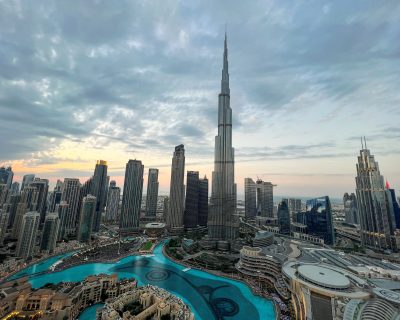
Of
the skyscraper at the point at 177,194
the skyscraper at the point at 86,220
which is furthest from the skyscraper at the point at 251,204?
the skyscraper at the point at 86,220

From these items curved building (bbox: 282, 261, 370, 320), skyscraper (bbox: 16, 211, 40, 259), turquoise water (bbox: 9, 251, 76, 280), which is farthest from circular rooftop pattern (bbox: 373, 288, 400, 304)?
skyscraper (bbox: 16, 211, 40, 259)

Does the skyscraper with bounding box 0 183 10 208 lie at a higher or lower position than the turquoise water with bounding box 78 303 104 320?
higher

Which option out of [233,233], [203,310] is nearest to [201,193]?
[233,233]

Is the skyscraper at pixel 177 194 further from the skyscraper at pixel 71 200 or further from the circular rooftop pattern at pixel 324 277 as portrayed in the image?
the circular rooftop pattern at pixel 324 277

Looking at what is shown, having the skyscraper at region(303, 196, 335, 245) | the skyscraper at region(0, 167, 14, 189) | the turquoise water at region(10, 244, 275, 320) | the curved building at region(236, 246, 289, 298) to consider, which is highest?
the skyscraper at region(0, 167, 14, 189)

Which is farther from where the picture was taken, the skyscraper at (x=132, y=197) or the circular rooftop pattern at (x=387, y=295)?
the skyscraper at (x=132, y=197)

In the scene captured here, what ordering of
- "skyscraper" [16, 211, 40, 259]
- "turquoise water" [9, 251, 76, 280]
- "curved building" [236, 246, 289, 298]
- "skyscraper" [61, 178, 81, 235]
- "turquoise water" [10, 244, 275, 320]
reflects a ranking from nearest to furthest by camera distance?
1. "turquoise water" [10, 244, 275, 320]
2. "curved building" [236, 246, 289, 298]
3. "turquoise water" [9, 251, 76, 280]
4. "skyscraper" [16, 211, 40, 259]
5. "skyscraper" [61, 178, 81, 235]

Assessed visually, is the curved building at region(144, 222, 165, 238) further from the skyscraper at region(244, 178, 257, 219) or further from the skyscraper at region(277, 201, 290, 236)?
the skyscraper at region(244, 178, 257, 219)

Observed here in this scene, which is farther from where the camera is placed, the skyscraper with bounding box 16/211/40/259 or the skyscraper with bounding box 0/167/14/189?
the skyscraper with bounding box 0/167/14/189
